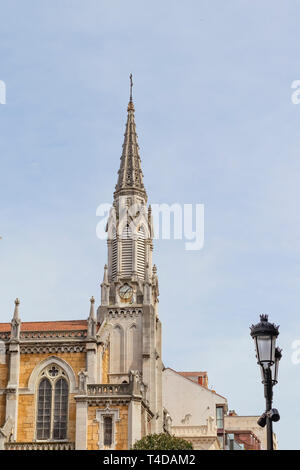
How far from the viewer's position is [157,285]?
70062mm

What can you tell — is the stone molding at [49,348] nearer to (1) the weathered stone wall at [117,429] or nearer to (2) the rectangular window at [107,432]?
(1) the weathered stone wall at [117,429]

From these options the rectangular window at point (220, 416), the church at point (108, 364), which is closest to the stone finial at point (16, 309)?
the church at point (108, 364)

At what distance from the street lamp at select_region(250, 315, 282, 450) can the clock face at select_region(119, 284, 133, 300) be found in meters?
49.5

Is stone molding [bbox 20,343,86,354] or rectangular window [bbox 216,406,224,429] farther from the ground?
stone molding [bbox 20,343,86,354]

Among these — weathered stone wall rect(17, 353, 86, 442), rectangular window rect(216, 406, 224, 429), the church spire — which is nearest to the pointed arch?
weathered stone wall rect(17, 353, 86, 442)

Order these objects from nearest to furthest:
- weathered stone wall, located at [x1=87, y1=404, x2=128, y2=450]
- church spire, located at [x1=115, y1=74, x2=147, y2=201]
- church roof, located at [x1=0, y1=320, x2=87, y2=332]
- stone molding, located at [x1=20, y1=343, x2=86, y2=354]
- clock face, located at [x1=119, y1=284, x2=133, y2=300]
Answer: weathered stone wall, located at [x1=87, y1=404, x2=128, y2=450]
stone molding, located at [x1=20, y1=343, x2=86, y2=354]
church roof, located at [x1=0, y1=320, x2=87, y2=332]
clock face, located at [x1=119, y1=284, x2=133, y2=300]
church spire, located at [x1=115, y1=74, x2=147, y2=201]

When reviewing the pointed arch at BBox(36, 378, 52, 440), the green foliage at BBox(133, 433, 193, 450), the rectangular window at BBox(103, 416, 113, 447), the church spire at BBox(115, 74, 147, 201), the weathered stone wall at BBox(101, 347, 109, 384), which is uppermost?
the church spire at BBox(115, 74, 147, 201)

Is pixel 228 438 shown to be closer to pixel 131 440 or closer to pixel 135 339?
pixel 135 339

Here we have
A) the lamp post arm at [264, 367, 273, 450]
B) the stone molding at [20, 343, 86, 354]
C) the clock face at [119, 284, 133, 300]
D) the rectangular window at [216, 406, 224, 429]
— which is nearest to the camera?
the lamp post arm at [264, 367, 273, 450]

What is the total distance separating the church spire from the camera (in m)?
73.6

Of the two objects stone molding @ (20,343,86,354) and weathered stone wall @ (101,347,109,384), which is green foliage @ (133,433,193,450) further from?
weathered stone wall @ (101,347,109,384)

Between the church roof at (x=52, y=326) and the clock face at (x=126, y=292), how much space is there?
4.85 metres

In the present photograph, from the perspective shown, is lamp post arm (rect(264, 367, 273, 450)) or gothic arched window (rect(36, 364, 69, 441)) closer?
lamp post arm (rect(264, 367, 273, 450))

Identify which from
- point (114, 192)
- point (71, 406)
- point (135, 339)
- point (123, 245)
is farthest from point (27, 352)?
point (114, 192)
